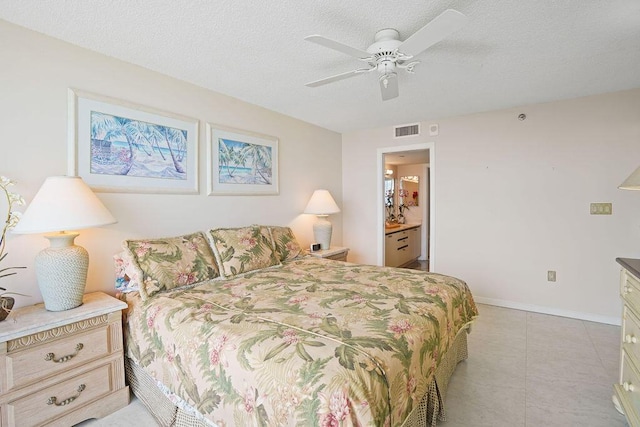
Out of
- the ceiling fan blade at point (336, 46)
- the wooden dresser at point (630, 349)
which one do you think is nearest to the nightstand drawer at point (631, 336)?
the wooden dresser at point (630, 349)

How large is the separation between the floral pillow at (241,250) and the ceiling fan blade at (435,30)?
191 centimetres

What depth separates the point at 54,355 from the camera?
1.64 meters

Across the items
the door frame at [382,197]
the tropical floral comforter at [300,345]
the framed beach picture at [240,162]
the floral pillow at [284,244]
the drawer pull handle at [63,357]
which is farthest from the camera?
the door frame at [382,197]

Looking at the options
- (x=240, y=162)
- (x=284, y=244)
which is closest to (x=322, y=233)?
(x=284, y=244)

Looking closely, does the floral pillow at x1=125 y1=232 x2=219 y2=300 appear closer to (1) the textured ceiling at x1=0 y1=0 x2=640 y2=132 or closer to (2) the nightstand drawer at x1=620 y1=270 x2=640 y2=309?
(1) the textured ceiling at x1=0 y1=0 x2=640 y2=132

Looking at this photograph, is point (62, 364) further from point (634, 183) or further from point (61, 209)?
point (634, 183)

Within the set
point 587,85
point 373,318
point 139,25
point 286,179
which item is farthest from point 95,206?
point 587,85

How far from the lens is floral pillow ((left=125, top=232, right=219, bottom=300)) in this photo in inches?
80.0

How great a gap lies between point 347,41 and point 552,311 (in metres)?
3.63

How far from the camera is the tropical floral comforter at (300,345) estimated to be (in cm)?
109

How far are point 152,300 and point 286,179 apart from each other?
86.9 inches

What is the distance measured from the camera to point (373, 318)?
61.1 inches

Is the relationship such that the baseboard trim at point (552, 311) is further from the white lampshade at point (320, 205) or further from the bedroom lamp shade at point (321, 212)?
the white lampshade at point (320, 205)

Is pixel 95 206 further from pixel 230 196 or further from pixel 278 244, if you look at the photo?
pixel 278 244
